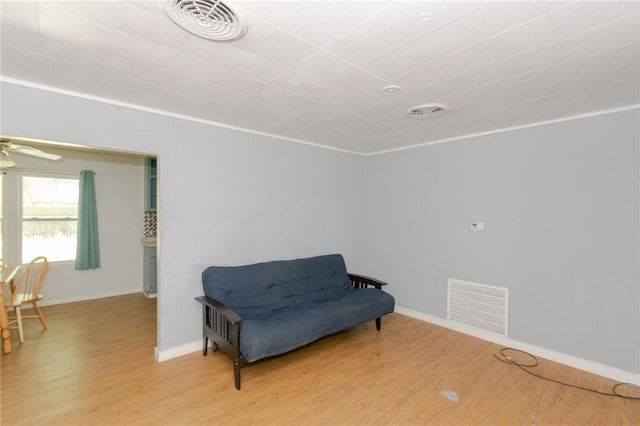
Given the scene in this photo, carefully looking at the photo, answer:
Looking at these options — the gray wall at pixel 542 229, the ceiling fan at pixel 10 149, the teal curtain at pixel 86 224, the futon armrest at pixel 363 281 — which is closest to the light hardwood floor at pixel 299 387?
the gray wall at pixel 542 229

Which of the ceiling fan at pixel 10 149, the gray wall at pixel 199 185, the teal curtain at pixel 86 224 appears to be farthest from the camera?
the teal curtain at pixel 86 224

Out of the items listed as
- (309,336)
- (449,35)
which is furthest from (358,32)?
(309,336)

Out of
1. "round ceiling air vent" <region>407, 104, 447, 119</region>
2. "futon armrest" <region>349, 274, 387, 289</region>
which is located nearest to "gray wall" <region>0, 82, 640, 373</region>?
"futon armrest" <region>349, 274, 387, 289</region>

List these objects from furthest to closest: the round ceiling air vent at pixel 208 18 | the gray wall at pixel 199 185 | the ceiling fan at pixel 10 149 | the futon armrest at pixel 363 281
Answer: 1. the futon armrest at pixel 363 281
2. the ceiling fan at pixel 10 149
3. the gray wall at pixel 199 185
4. the round ceiling air vent at pixel 208 18

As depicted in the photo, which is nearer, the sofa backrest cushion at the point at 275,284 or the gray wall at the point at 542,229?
the gray wall at the point at 542,229

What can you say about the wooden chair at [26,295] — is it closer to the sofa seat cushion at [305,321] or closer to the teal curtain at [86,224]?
the teal curtain at [86,224]

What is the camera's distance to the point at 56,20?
153 centimetres

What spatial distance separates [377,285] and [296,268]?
40.9 inches

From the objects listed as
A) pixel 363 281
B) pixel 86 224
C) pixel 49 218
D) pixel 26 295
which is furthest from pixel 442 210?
pixel 49 218

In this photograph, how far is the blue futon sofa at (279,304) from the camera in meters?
2.55

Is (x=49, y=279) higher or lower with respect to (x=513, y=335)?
higher

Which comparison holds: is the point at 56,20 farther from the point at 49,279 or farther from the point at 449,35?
the point at 49,279

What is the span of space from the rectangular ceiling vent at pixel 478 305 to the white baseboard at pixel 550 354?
0.21 ft

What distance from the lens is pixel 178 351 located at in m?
2.99
